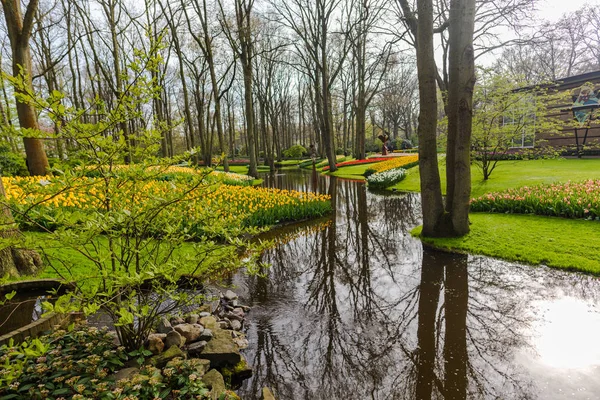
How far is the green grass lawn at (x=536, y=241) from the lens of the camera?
511cm

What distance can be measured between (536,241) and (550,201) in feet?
6.48

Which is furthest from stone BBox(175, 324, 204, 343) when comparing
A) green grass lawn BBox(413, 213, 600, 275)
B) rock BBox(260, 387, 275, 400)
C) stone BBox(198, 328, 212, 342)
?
green grass lawn BBox(413, 213, 600, 275)

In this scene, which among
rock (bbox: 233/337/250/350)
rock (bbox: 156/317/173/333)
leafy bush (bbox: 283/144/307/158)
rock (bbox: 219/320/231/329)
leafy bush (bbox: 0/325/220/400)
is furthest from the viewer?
leafy bush (bbox: 283/144/307/158)

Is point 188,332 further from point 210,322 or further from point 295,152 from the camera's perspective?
point 295,152

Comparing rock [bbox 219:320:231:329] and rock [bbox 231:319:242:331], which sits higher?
rock [bbox 219:320:231:329]

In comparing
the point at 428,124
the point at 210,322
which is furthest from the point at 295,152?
the point at 210,322

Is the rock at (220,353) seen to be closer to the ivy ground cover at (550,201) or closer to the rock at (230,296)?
the rock at (230,296)

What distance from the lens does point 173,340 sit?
289cm

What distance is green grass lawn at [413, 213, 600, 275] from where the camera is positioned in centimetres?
511

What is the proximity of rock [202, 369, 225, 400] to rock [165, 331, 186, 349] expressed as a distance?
1.66 feet

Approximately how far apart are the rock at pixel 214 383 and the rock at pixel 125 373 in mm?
527

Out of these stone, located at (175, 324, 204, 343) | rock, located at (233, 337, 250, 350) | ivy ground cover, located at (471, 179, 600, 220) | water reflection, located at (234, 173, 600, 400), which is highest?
ivy ground cover, located at (471, 179, 600, 220)

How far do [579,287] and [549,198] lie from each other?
12.7ft

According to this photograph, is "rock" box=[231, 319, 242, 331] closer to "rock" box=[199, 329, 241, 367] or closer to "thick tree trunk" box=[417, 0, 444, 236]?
"rock" box=[199, 329, 241, 367]
